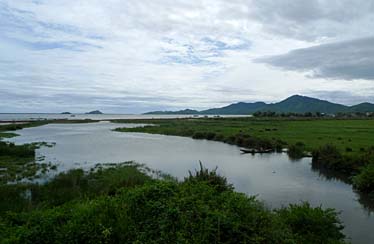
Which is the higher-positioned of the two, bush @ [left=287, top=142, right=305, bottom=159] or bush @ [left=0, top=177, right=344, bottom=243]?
bush @ [left=0, top=177, right=344, bottom=243]

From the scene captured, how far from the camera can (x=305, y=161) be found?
94.3 ft

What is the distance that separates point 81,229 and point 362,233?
10.8 m

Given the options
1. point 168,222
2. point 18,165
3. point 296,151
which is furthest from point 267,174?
point 18,165

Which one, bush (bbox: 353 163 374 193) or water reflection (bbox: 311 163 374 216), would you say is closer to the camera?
water reflection (bbox: 311 163 374 216)

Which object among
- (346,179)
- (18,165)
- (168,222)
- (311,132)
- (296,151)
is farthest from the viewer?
(311,132)

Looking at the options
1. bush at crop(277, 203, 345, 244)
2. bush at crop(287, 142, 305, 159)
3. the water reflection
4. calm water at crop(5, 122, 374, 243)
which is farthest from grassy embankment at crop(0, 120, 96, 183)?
bush at crop(287, 142, 305, 159)

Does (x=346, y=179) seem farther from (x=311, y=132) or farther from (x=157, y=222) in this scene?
(x=311, y=132)

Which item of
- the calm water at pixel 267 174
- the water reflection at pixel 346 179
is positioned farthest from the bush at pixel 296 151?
the water reflection at pixel 346 179

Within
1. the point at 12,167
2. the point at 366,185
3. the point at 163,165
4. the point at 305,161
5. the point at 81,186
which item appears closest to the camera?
the point at 81,186

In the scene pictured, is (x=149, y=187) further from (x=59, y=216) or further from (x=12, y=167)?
(x=12, y=167)

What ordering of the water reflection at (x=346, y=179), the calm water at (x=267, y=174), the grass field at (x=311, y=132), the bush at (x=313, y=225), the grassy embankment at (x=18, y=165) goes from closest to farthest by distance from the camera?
1. the bush at (x=313, y=225)
2. the calm water at (x=267, y=174)
3. the water reflection at (x=346, y=179)
4. the grassy embankment at (x=18, y=165)
5. the grass field at (x=311, y=132)

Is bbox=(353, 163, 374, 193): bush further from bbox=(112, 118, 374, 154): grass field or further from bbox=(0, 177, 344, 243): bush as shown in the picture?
bbox=(0, 177, 344, 243): bush

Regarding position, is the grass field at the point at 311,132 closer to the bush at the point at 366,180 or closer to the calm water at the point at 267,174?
the calm water at the point at 267,174

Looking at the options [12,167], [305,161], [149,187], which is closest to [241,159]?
[305,161]
